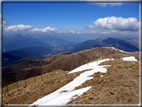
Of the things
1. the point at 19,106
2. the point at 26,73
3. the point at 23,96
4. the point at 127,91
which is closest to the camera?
the point at 127,91

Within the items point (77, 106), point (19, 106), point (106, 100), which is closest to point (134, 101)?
point (106, 100)

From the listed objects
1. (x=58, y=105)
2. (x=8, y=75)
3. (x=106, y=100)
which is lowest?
(x=8, y=75)

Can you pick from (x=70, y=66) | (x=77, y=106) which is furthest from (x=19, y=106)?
(x=70, y=66)

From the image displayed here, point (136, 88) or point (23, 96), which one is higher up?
point (136, 88)

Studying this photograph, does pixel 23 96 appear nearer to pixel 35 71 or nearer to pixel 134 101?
pixel 134 101

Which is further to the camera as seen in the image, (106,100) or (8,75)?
(8,75)

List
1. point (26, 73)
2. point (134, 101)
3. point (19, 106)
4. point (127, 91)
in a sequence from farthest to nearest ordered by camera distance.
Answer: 1. point (26, 73)
2. point (19, 106)
3. point (127, 91)
4. point (134, 101)

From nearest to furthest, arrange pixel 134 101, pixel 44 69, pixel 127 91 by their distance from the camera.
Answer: pixel 134 101
pixel 127 91
pixel 44 69

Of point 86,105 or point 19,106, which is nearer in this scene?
point 86,105

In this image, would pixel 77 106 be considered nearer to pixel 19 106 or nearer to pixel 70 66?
pixel 19 106
